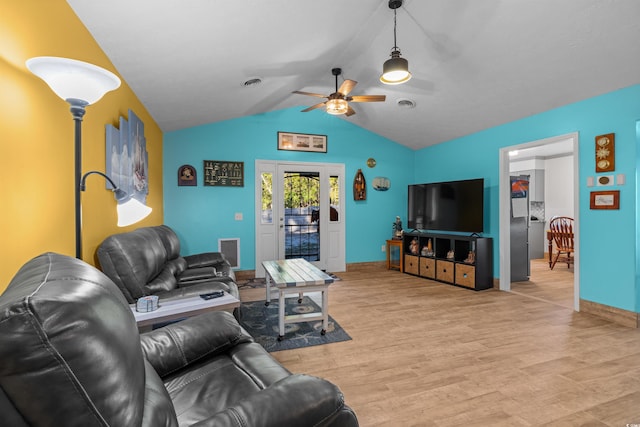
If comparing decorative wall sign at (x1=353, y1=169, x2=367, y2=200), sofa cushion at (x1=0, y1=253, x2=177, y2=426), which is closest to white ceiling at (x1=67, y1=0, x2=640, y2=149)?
decorative wall sign at (x1=353, y1=169, x2=367, y2=200)

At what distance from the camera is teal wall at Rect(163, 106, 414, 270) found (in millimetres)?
5039

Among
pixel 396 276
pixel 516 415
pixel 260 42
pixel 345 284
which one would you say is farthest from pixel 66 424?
pixel 396 276

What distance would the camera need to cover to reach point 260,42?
2.78 m

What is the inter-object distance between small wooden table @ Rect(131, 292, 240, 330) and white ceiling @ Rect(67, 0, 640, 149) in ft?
6.40

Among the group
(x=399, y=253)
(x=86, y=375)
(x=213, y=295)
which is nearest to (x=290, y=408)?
(x=86, y=375)

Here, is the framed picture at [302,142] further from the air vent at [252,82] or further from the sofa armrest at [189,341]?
the sofa armrest at [189,341]

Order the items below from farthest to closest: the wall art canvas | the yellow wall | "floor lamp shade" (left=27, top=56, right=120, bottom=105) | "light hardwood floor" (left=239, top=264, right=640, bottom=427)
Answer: the wall art canvas → "light hardwood floor" (left=239, top=264, right=640, bottom=427) → the yellow wall → "floor lamp shade" (left=27, top=56, right=120, bottom=105)

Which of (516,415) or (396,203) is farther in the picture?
(396,203)

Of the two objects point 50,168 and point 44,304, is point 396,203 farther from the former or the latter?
point 44,304

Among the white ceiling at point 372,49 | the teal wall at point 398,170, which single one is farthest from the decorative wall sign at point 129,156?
the teal wall at point 398,170

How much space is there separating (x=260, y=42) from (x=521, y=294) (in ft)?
15.3

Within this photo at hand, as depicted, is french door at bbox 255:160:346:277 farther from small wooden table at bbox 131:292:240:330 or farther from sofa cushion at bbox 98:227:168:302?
small wooden table at bbox 131:292:240:330

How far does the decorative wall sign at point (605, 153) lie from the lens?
3.30m

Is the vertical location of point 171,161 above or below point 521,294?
above
